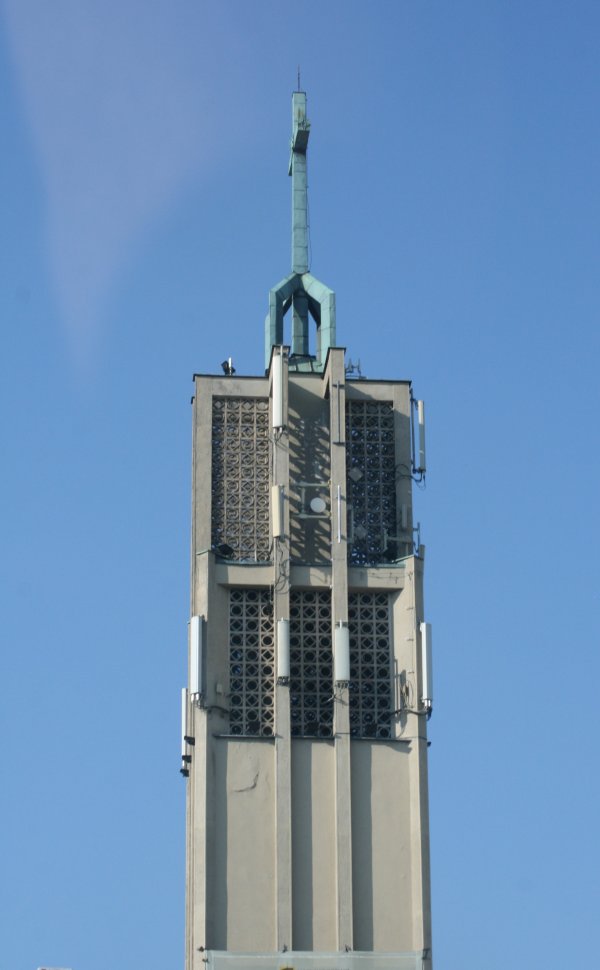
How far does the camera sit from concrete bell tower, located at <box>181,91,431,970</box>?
5134 cm

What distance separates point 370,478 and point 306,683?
6.03 meters

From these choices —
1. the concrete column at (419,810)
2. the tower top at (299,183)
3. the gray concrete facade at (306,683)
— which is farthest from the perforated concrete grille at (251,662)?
the tower top at (299,183)

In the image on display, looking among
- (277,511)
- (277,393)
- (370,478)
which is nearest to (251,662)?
(277,511)

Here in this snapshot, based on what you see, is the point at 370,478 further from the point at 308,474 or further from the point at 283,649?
the point at 283,649

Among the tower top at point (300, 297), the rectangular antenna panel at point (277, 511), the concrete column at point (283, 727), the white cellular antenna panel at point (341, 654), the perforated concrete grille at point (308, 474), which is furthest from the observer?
the tower top at point (300, 297)

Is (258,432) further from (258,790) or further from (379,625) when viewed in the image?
(258,790)

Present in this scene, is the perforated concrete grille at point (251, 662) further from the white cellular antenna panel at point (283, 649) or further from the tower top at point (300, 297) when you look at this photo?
the tower top at point (300, 297)

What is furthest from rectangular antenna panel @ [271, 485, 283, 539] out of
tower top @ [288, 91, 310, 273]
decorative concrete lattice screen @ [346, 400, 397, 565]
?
tower top @ [288, 91, 310, 273]

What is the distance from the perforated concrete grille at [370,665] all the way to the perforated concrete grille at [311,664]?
0.63 m

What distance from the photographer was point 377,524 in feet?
182

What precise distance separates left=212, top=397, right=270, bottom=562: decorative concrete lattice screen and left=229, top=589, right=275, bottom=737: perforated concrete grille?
1242 mm

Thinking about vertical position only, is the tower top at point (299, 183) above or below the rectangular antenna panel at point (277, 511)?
above

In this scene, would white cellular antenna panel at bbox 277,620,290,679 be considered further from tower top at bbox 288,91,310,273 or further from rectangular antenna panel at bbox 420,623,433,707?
tower top at bbox 288,91,310,273

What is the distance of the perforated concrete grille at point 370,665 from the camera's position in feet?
176
